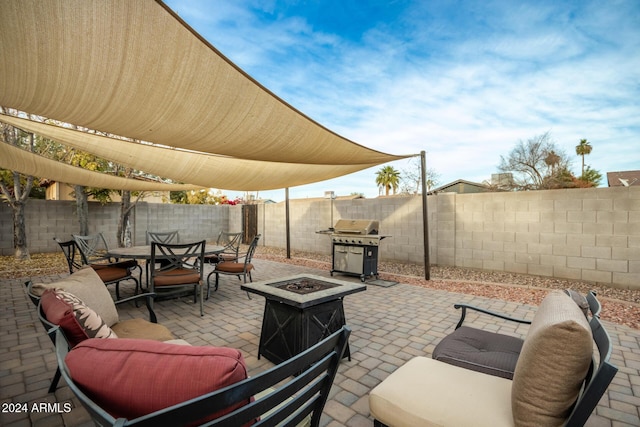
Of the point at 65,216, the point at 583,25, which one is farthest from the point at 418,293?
the point at 65,216

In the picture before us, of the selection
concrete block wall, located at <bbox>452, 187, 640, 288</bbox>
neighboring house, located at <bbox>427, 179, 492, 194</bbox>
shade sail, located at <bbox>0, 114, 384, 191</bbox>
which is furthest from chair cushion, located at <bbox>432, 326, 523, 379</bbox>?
neighboring house, located at <bbox>427, 179, 492, 194</bbox>

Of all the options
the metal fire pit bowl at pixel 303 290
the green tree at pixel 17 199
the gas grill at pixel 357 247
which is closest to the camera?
the metal fire pit bowl at pixel 303 290

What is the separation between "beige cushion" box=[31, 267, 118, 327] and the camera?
186 centimetres

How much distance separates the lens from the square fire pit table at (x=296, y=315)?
2.33m

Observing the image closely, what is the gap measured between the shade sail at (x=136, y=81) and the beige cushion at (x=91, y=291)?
141 cm

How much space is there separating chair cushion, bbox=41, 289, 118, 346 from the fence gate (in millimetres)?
9807

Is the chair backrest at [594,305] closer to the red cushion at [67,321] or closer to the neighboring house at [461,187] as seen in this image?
the red cushion at [67,321]

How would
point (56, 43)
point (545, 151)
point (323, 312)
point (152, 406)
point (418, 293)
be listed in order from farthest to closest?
point (545, 151) → point (418, 293) → point (323, 312) → point (56, 43) → point (152, 406)

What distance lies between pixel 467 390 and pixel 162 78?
9.06 ft

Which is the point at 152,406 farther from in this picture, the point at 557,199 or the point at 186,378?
the point at 557,199

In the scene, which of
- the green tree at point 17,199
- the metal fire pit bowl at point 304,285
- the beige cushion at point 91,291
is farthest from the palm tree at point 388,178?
the beige cushion at point 91,291

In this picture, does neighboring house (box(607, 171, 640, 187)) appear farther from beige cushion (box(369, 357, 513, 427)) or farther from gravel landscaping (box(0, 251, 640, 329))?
beige cushion (box(369, 357, 513, 427))

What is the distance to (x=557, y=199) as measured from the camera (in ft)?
17.0

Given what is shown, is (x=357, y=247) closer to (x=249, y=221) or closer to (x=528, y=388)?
(x=528, y=388)
